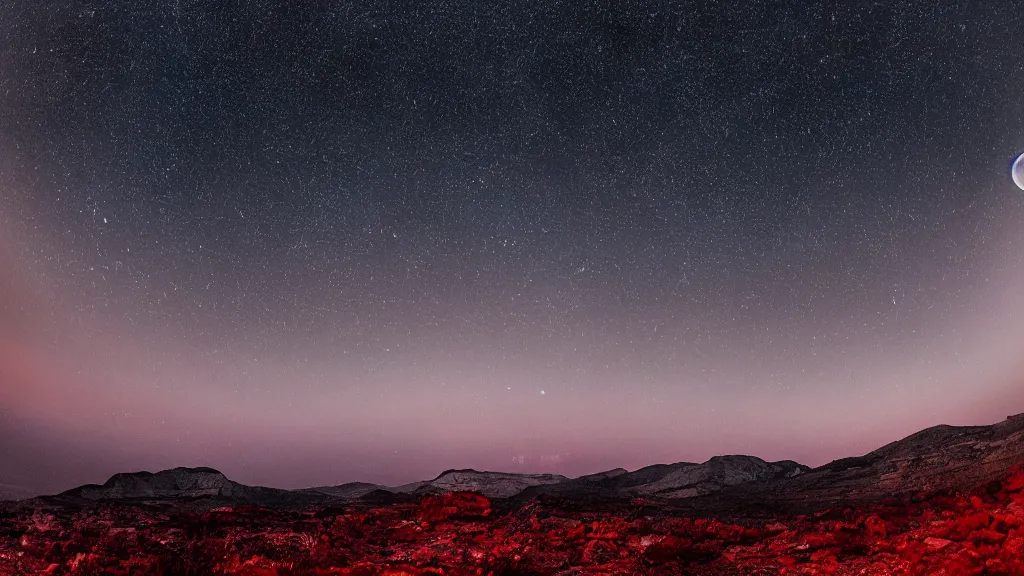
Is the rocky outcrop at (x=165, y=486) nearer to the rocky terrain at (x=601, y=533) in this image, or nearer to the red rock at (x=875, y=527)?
the rocky terrain at (x=601, y=533)

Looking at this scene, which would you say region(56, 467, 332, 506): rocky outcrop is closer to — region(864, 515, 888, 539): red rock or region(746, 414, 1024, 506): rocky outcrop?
region(746, 414, 1024, 506): rocky outcrop

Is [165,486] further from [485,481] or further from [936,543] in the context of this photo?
[936,543]

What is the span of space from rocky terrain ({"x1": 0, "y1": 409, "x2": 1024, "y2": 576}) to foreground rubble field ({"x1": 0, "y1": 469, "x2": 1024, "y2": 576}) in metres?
0.06

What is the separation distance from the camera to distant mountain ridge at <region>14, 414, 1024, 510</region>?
25.6 m

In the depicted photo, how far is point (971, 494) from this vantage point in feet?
57.7

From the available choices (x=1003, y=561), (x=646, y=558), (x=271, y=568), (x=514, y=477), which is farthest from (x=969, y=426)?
(x=271, y=568)

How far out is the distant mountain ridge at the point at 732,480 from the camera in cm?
2561

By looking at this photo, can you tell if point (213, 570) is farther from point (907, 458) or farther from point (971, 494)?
point (907, 458)

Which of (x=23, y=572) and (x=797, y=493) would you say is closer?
(x=23, y=572)

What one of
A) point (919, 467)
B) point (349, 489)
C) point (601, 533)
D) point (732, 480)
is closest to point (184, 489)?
point (349, 489)

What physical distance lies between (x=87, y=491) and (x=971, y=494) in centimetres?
5357

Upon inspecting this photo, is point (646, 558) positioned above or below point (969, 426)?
below

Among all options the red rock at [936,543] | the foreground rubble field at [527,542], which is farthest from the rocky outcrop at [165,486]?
the red rock at [936,543]

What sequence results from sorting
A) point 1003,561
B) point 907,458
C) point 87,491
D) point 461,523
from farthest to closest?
point 87,491 → point 907,458 → point 461,523 → point 1003,561
